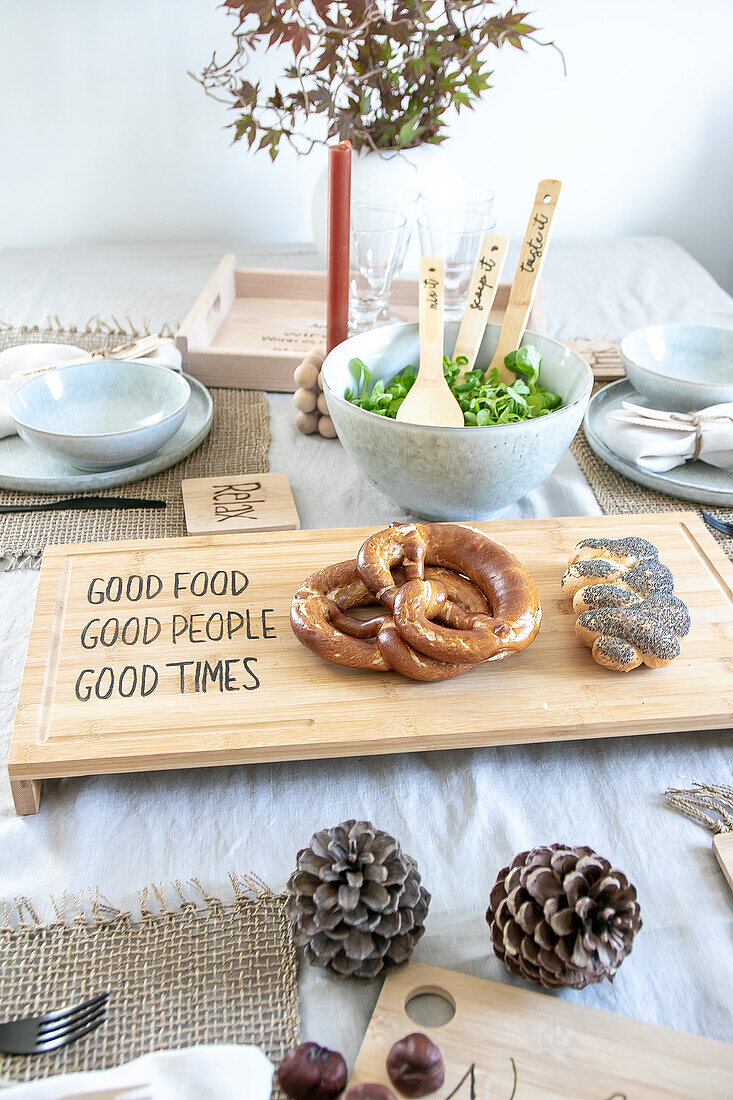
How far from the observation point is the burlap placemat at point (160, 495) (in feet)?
3.18

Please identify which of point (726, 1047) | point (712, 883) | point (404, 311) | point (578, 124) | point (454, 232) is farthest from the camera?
point (578, 124)

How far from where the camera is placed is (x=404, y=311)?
1468 mm

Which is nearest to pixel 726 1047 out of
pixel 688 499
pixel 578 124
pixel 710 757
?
pixel 710 757

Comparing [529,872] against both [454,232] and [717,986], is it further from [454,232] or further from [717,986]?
[454,232]

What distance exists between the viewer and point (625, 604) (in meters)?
0.75

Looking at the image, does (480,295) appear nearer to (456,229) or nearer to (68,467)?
(456,229)

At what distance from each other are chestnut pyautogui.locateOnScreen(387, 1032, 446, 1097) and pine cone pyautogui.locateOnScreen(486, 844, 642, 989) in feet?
0.26

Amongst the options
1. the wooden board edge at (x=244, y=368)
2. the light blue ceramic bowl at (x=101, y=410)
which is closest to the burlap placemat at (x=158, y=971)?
the light blue ceramic bowl at (x=101, y=410)

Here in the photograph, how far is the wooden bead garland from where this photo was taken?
1136mm

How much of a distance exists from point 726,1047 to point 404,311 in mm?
1183

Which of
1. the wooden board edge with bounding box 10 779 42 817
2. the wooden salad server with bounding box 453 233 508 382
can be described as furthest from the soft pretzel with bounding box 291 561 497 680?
the wooden salad server with bounding box 453 233 508 382

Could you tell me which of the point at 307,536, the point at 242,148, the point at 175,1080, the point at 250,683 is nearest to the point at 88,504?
the point at 307,536

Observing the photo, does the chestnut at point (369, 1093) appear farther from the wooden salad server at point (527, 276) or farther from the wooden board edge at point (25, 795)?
the wooden salad server at point (527, 276)

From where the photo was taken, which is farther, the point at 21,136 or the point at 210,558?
the point at 21,136
